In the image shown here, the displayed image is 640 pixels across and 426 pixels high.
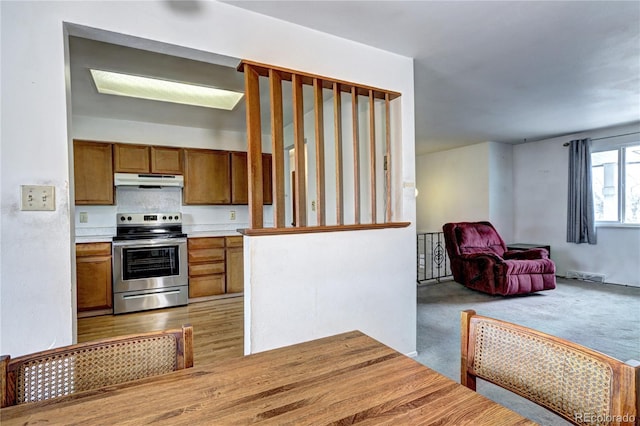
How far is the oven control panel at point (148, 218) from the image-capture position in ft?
13.7

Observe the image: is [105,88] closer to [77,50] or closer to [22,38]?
[77,50]

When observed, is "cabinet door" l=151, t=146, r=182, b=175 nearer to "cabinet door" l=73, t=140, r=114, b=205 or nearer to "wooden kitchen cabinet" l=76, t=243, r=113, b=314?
"cabinet door" l=73, t=140, r=114, b=205

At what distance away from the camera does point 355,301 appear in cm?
223

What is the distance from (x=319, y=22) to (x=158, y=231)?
11.3 feet

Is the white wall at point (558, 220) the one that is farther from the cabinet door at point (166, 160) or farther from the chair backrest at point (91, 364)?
the chair backrest at point (91, 364)

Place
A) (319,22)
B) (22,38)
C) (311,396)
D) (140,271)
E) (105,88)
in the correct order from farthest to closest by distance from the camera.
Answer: (140,271) → (105,88) → (319,22) → (22,38) → (311,396)

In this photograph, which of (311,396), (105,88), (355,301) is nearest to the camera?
(311,396)

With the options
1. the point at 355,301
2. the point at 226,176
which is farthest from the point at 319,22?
the point at 226,176

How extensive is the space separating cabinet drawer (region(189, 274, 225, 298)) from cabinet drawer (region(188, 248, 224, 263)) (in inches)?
8.9

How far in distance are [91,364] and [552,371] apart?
1264mm

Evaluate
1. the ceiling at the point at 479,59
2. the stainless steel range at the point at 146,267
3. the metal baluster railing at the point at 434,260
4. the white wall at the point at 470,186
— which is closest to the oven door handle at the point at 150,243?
the stainless steel range at the point at 146,267

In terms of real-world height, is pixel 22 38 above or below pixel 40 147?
above

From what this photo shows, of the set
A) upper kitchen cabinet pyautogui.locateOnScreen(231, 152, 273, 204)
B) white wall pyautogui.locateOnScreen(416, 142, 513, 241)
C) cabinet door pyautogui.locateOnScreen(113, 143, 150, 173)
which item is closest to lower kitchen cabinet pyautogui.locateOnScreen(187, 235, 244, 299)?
upper kitchen cabinet pyautogui.locateOnScreen(231, 152, 273, 204)

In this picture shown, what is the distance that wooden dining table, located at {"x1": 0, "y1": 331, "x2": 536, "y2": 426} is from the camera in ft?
2.24
